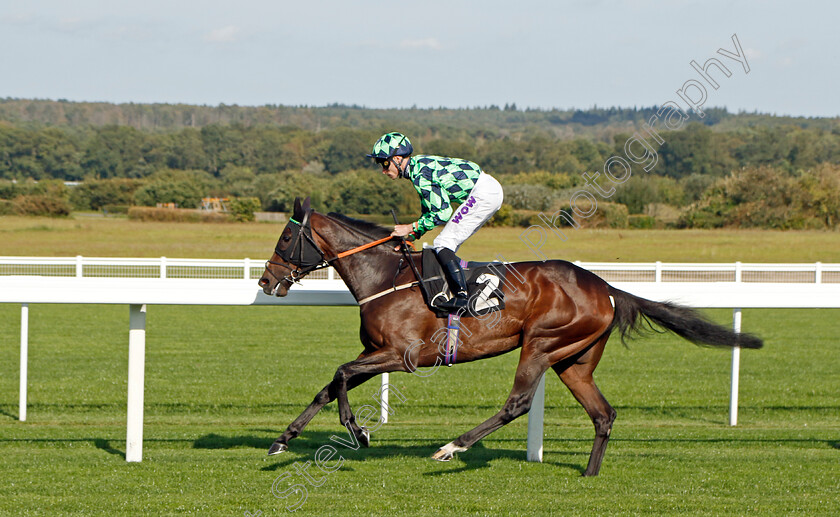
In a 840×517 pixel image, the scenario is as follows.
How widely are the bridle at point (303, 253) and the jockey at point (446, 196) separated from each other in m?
0.31

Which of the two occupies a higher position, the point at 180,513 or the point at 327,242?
the point at 327,242

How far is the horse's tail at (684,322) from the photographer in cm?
466

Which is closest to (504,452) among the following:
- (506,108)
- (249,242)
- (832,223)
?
(249,242)

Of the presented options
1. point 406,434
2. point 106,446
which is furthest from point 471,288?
point 106,446

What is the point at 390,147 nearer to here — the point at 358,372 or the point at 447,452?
the point at 358,372

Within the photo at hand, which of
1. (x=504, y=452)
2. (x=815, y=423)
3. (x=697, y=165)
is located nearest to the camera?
(x=504, y=452)

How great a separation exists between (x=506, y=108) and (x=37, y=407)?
568ft

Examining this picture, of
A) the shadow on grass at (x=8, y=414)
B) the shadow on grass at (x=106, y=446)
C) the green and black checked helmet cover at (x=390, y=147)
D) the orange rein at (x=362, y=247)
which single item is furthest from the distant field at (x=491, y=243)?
the green and black checked helmet cover at (x=390, y=147)

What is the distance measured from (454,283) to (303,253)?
0.82 m

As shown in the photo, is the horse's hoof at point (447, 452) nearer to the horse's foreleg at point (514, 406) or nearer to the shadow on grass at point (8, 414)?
the horse's foreleg at point (514, 406)

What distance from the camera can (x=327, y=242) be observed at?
183 inches

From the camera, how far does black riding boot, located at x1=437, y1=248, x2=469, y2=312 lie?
14.3 ft

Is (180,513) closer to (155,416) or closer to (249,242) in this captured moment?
(155,416)

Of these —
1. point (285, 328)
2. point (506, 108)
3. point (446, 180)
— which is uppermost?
point (506, 108)
